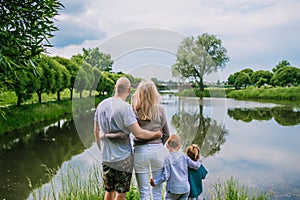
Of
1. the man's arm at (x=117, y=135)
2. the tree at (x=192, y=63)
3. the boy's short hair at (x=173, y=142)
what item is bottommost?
the boy's short hair at (x=173, y=142)

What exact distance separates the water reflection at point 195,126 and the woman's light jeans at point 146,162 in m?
0.52

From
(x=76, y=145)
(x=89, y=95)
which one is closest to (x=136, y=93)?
(x=89, y=95)

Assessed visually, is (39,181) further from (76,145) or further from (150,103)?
(150,103)

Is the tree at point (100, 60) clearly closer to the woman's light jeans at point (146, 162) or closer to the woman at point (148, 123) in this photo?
the woman at point (148, 123)

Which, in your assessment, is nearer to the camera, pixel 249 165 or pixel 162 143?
pixel 162 143

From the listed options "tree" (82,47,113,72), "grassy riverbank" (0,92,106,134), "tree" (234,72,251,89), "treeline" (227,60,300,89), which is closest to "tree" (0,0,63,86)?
"tree" (82,47,113,72)

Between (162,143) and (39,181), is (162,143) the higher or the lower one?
the higher one

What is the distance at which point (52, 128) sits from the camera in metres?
13.9

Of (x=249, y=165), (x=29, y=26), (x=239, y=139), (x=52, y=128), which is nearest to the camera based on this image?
(x=29, y=26)

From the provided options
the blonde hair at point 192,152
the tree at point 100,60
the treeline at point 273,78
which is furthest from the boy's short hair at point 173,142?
the treeline at point 273,78

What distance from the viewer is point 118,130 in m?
2.46

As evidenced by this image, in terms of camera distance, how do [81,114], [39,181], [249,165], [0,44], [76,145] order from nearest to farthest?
[81,114]
[0,44]
[39,181]
[249,165]
[76,145]

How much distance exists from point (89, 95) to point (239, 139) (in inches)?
377

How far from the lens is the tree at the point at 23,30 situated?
3805 millimetres
